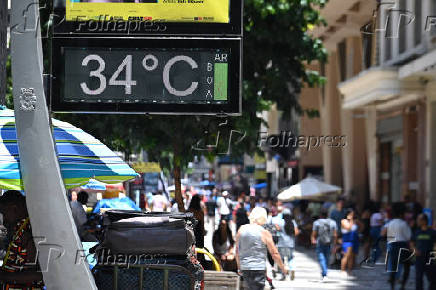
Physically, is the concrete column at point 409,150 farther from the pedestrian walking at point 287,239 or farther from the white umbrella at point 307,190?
the pedestrian walking at point 287,239

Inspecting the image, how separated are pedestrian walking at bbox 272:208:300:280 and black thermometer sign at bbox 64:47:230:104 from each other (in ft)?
46.0

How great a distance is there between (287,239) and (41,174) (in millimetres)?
15426

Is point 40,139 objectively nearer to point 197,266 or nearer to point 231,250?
point 197,266

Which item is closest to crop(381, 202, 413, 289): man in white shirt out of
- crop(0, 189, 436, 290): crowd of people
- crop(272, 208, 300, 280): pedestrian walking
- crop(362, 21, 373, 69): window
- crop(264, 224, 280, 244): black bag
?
crop(0, 189, 436, 290): crowd of people

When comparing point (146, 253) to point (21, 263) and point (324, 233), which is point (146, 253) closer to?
point (21, 263)

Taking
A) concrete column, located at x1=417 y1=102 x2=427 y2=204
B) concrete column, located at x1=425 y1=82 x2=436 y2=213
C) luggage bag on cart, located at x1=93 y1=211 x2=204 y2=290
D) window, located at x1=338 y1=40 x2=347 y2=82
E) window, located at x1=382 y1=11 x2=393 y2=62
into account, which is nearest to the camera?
luggage bag on cart, located at x1=93 y1=211 x2=204 y2=290

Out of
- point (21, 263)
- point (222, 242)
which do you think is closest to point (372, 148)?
point (222, 242)

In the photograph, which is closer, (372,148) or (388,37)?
(388,37)

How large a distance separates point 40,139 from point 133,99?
1.24 metres

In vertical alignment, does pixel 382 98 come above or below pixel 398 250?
above

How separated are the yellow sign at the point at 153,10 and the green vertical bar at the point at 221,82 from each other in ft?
1.30

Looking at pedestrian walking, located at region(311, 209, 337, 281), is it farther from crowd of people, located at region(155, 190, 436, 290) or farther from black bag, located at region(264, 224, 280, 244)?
black bag, located at region(264, 224, 280, 244)

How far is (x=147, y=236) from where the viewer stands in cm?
703

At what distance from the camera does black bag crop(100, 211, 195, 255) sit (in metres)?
7.03
